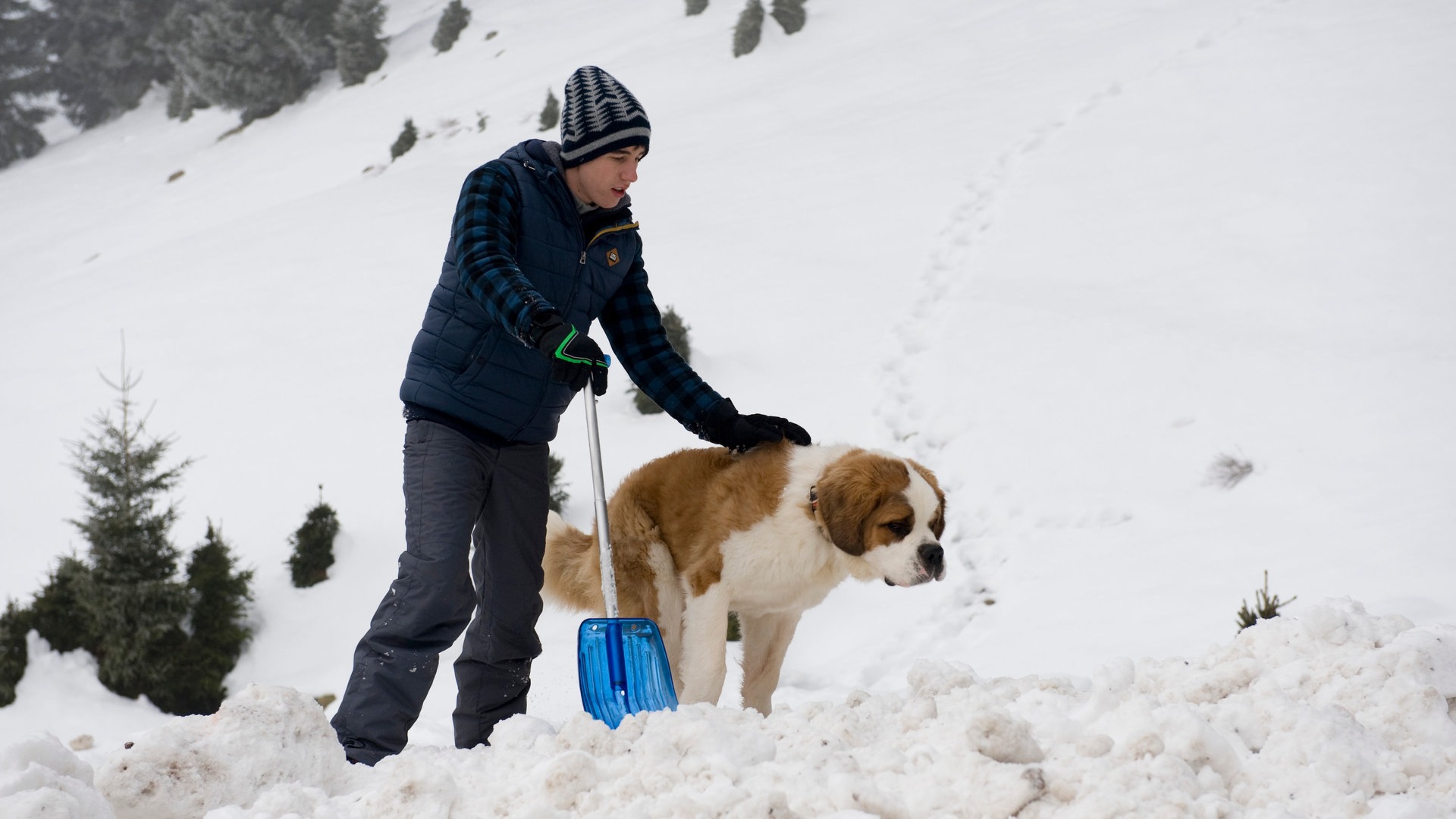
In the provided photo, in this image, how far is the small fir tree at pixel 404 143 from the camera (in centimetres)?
1741

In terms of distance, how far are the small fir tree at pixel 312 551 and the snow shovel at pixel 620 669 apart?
463 centimetres

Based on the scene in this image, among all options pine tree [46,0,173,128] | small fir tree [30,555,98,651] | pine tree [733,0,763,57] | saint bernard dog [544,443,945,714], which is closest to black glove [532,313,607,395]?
saint bernard dog [544,443,945,714]

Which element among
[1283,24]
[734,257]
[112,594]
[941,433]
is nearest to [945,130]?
[734,257]

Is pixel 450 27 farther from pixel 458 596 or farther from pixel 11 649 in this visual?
pixel 458 596

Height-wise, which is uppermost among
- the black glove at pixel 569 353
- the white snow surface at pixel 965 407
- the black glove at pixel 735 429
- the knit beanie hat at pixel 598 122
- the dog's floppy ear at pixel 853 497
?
the knit beanie hat at pixel 598 122

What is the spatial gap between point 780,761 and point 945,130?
11.9 meters

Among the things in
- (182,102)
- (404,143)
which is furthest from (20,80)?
(404,143)

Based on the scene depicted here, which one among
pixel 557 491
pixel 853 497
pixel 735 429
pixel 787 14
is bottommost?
pixel 787 14

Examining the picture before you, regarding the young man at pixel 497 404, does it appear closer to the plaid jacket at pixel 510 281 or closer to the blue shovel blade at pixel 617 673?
the plaid jacket at pixel 510 281

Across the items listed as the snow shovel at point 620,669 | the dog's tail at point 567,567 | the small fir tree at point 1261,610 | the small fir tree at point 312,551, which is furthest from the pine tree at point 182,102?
the small fir tree at point 1261,610

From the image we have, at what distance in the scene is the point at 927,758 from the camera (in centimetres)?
195

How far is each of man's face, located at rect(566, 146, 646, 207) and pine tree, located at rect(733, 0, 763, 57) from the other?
52.3 ft

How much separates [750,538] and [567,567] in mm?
761

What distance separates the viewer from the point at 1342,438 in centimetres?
559
